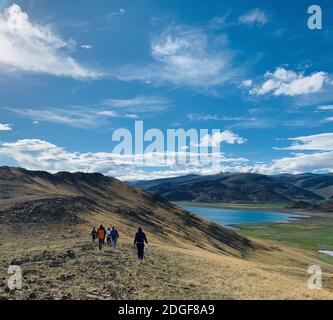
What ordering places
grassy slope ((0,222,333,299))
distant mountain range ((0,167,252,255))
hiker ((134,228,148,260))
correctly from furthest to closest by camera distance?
distant mountain range ((0,167,252,255)), hiker ((134,228,148,260)), grassy slope ((0,222,333,299))

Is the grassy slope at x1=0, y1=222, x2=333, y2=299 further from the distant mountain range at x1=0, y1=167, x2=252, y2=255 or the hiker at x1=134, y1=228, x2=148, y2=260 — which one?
the distant mountain range at x1=0, y1=167, x2=252, y2=255

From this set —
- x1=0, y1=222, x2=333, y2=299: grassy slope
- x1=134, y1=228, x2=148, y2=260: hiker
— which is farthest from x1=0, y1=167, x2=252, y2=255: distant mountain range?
x1=134, y1=228, x2=148, y2=260: hiker

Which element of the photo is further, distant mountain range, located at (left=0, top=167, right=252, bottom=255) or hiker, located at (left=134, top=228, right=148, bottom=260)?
distant mountain range, located at (left=0, top=167, right=252, bottom=255)

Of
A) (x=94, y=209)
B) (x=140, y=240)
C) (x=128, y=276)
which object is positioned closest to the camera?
(x=128, y=276)

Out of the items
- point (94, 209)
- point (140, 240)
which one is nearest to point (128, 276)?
point (140, 240)

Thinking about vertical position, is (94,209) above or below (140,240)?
above

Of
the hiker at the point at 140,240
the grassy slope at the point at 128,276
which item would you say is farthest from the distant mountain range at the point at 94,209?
the hiker at the point at 140,240

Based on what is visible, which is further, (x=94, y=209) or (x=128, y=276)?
(x=94, y=209)

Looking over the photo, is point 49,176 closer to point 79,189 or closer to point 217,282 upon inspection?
point 79,189

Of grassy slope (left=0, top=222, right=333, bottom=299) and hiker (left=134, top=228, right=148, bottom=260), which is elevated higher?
hiker (left=134, top=228, right=148, bottom=260)

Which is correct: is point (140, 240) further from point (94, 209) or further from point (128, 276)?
point (94, 209)

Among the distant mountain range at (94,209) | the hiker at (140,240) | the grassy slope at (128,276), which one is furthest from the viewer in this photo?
the distant mountain range at (94,209)

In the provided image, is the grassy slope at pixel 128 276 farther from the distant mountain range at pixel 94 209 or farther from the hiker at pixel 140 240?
the distant mountain range at pixel 94 209
